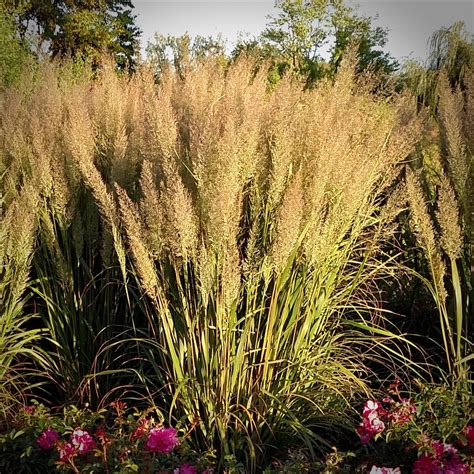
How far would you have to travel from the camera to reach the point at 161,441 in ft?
6.51

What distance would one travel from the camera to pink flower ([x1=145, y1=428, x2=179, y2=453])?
198 centimetres

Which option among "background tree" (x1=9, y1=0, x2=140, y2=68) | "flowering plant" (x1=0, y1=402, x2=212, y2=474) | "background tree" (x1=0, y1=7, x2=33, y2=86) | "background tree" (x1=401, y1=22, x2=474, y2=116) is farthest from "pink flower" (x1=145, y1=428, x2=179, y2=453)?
"background tree" (x1=9, y1=0, x2=140, y2=68)

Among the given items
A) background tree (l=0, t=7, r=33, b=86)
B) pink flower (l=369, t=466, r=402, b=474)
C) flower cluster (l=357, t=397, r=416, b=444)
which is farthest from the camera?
background tree (l=0, t=7, r=33, b=86)

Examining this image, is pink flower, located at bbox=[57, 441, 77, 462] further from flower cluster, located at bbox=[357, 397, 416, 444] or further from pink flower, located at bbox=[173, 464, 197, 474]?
flower cluster, located at bbox=[357, 397, 416, 444]

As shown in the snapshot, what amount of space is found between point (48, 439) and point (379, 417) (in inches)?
46.0

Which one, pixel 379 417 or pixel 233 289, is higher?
pixel 233 289

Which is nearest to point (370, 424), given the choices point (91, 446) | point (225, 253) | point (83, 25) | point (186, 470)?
point (186, 470)

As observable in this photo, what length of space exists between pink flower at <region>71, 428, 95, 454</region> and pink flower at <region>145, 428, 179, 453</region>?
195mm

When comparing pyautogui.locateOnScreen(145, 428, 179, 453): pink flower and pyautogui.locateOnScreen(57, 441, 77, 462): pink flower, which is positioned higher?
pyautogui.locateOnScreen(145, 428, 179, 453): pink flower

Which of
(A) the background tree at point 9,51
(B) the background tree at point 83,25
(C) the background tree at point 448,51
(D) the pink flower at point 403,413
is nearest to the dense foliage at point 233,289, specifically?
(D) the pink flower at point 403,413

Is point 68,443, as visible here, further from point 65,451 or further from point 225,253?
point 225,253

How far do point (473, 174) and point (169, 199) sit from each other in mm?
1365

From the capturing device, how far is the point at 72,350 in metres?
2.82

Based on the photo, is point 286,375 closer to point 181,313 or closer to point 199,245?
point 181,313
